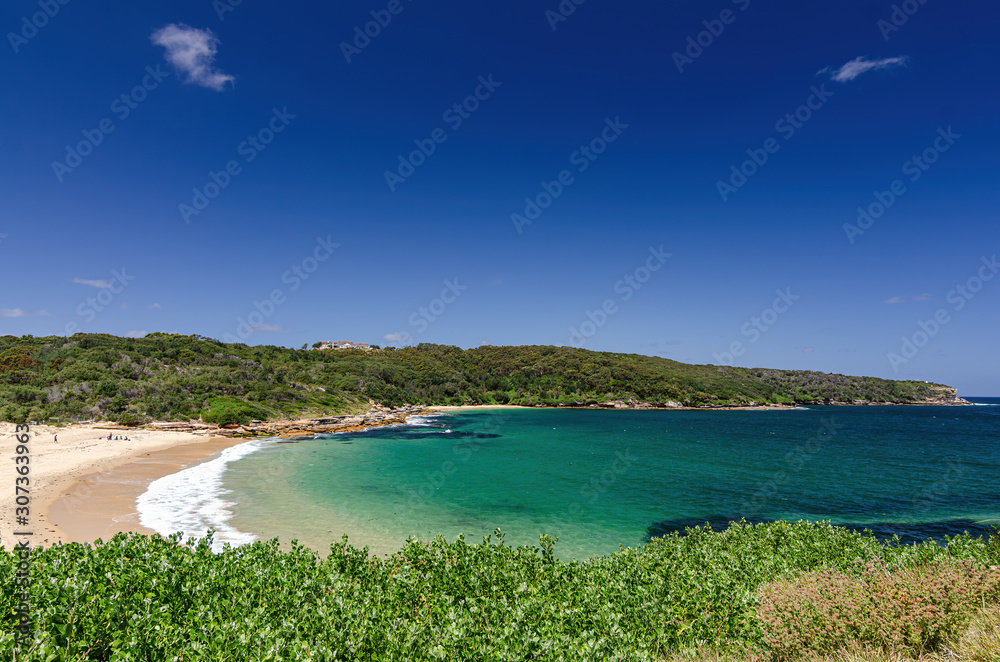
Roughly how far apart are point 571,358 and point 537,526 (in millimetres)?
144405

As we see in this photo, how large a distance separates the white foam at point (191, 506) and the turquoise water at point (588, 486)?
1.01 meters

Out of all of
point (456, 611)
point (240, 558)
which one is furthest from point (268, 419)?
point (456, 611)

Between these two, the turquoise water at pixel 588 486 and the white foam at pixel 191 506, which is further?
the turquoise water at pixel 588 486

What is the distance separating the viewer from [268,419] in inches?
2776

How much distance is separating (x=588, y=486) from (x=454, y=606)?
102ft

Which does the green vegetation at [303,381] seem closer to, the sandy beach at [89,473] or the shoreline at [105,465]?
the shoreline at [105,465]

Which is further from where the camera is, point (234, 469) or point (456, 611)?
point (234, 469)

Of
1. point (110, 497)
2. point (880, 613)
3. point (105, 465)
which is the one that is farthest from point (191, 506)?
point (880, 613)

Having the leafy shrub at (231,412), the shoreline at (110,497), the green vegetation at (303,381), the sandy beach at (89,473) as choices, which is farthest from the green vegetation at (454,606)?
the green vegetation at (303,381)

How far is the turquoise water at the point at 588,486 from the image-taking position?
25.8 meters

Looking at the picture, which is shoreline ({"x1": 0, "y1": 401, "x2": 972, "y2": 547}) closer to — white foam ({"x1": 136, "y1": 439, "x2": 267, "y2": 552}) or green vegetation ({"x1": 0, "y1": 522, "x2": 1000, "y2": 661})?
white foam ({"x1": 136, "y1": 439, "x2": 267, "y2": 552})

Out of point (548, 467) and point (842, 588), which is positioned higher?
point (842, 588)

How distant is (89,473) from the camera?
33.7 m

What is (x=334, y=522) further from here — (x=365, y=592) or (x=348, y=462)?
(x=348, y=462)
